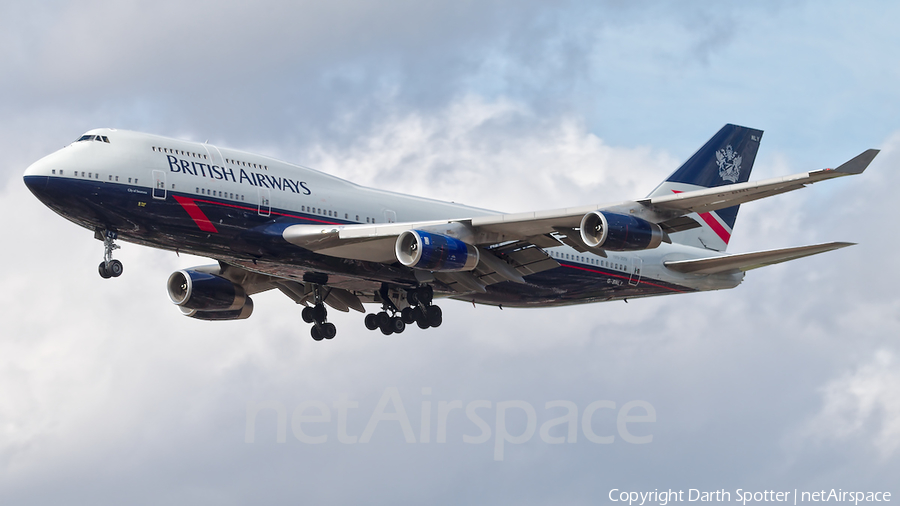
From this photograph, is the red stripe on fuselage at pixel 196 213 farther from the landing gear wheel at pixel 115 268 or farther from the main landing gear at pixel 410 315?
the main landing gear at pixel 410 315

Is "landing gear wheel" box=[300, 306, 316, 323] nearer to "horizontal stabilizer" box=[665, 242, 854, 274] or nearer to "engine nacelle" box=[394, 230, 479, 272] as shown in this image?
"engine nacelle" box=[394, 230, 479, 272]

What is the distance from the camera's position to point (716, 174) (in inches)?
2058

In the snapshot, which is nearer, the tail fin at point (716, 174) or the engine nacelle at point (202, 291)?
the engine nacelle at point (202, 291)

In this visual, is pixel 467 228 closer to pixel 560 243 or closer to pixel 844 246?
pixel 560 243

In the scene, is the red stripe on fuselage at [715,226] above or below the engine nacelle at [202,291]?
above

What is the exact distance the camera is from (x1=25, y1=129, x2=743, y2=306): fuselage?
3578 cm

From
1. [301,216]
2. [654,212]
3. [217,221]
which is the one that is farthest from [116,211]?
[654,212]

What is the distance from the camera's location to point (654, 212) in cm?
3716

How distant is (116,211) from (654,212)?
18.4 meters

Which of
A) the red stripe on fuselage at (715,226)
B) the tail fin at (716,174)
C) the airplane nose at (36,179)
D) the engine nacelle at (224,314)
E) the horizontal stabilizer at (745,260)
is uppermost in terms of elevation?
the tail fin at (716,174)

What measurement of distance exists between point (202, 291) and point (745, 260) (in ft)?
75.7

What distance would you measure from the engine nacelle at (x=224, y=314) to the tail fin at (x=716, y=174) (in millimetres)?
20071

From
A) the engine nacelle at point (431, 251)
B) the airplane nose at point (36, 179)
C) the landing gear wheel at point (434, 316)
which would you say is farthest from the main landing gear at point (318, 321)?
the airplane nose at point (36, 179)

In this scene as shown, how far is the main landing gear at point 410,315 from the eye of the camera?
4353 cm
